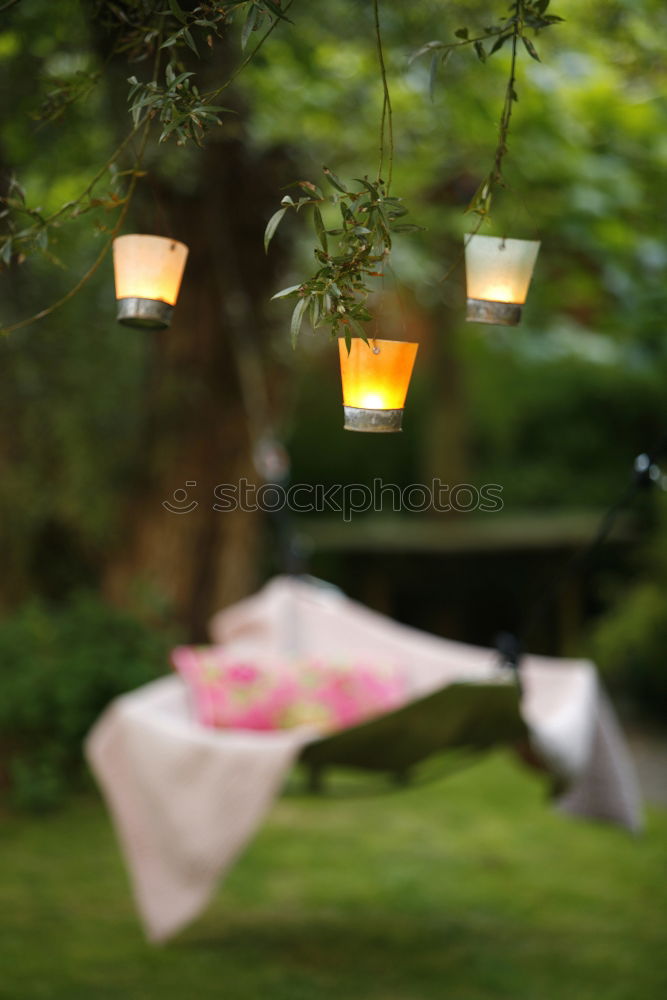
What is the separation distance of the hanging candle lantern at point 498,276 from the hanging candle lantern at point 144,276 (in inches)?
12.6

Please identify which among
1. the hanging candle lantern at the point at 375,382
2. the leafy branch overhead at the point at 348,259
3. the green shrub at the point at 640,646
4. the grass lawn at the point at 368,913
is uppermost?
the leafy branch overhead at the point at 348,259

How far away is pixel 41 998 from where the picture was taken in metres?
2.13

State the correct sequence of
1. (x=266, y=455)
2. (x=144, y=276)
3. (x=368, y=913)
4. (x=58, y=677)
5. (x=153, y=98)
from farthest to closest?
(x=58, y=677)
(x=266, y=455)
(x=368, y=913)
(x=144, y=276)
(x=153, y=98)

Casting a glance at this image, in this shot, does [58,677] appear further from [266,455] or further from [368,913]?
[368,913]

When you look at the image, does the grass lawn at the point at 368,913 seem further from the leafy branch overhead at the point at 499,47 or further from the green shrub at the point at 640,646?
the leafy branch overhead at the point at 499,47

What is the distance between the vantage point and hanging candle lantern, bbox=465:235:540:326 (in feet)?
3.93

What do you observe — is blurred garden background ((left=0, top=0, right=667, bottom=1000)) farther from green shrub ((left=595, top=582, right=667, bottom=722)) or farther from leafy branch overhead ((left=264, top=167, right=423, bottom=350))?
leafy branch overhead ((left=264, top=167, right=423, bottom=350))

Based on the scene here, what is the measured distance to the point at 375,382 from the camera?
107cm

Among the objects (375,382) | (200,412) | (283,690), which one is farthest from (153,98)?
(200,412)

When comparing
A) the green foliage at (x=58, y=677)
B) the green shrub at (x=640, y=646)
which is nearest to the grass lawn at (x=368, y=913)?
the green foliage at (x=58, y=677)

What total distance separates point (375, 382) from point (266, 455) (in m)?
1.96

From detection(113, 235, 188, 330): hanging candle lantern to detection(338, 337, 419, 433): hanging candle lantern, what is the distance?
23 cm

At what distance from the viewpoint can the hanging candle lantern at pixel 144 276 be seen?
118 cm

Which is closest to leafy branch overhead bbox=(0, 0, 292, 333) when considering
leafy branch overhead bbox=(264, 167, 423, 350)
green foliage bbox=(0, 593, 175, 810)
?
leafy branch overhead bbox=(264, 167, 423, 350)
